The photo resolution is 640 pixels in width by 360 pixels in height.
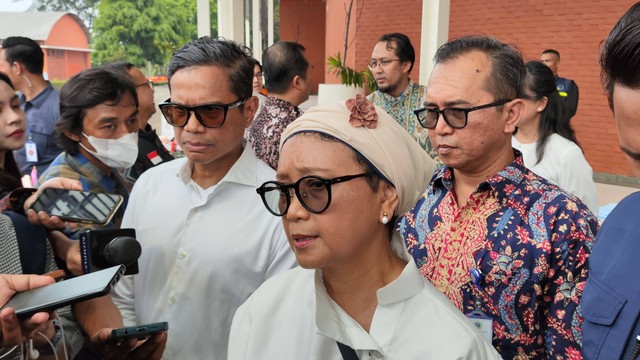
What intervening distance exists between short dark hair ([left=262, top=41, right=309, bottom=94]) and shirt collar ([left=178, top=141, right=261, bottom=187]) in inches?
69.4

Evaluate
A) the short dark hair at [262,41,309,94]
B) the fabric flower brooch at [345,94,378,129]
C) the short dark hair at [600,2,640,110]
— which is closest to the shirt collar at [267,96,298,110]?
the short dark hair at [262,41,309,94]

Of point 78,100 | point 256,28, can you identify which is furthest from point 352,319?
point 256,28

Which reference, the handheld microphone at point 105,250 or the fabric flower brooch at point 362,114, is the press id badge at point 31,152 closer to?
the handheld microphone at point 105,250

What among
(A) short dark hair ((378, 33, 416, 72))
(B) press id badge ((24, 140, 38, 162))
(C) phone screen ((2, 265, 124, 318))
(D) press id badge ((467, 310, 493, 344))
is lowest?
(D) press id badge ((467, 310, 493, 344))

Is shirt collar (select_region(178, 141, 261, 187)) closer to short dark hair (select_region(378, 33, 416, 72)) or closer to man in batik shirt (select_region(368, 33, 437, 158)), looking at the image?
man in batik shirt (select_region(368, 33, 437, 158))

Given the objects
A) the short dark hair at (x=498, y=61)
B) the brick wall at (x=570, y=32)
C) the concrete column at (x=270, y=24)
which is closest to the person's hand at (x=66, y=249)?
the short dark hair at (x=498, y=61)

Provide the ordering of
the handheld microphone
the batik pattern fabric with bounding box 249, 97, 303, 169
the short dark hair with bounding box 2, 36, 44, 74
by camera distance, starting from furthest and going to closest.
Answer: the short dark hair with bounding box 2, 36, 44, 74, the batik pattern fabric with bounding box 249, 97, 303, 169, the handheld microphone

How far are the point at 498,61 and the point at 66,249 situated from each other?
154cm

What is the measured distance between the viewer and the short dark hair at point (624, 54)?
3.52 feet

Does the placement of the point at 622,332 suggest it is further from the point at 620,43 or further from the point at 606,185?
the point at 606,185

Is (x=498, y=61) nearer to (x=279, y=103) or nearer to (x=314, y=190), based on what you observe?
(x=314, y=190)

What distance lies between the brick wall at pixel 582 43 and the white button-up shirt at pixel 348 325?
842 centimetres

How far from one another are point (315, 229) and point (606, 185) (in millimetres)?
8723

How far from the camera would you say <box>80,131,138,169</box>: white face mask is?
Answer: 2449 millimetres
